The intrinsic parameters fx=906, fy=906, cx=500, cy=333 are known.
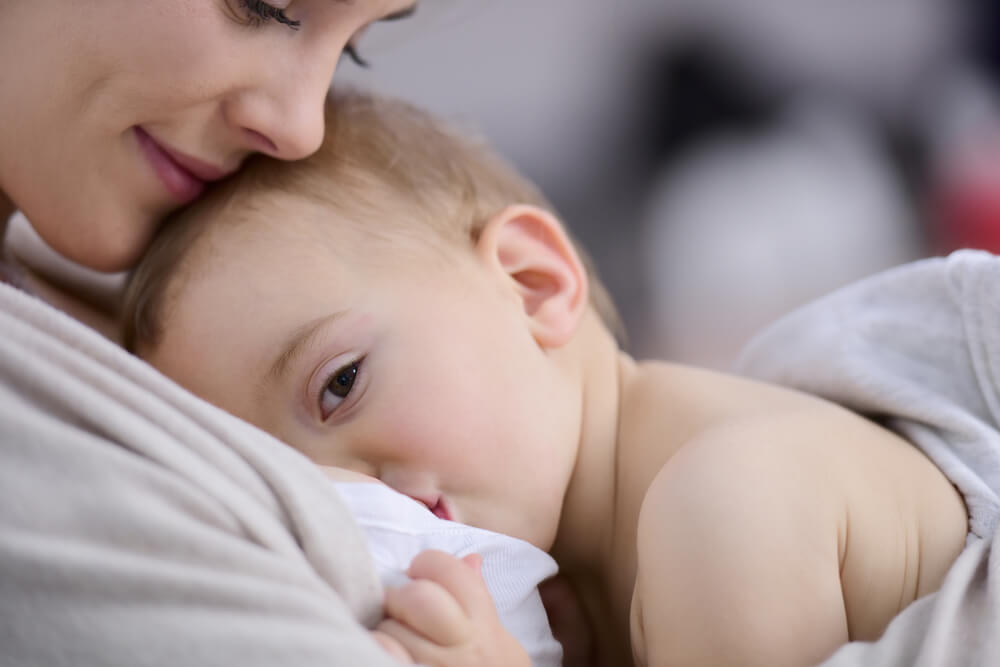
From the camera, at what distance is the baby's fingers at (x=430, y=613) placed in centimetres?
57

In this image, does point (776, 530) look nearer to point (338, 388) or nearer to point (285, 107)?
point (338, 388)

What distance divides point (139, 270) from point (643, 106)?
5.65 ft

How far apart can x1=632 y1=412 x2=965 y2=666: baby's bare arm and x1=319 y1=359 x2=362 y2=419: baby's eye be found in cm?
30

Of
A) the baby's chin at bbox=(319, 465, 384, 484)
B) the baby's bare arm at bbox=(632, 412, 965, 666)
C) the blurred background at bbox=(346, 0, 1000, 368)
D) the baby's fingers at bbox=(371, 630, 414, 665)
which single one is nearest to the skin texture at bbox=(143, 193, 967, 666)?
the baby's bare arm at bbox=(632, 412, 965, 666)

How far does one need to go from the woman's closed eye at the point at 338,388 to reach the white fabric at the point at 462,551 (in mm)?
185

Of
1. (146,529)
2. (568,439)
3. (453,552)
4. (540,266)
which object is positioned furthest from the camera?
(540,266)

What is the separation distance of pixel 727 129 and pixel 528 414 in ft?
5.51

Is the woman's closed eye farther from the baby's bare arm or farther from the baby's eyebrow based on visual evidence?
the baby's bare arm

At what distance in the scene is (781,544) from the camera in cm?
71

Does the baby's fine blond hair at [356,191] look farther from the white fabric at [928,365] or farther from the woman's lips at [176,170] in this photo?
the white fabric at [928,365]

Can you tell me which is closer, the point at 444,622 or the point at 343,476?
the point at 444,622

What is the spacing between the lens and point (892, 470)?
0.85m

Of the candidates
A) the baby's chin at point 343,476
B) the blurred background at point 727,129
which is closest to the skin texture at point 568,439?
the baby's chin at point 343,476

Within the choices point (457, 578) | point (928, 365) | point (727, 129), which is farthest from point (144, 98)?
point (727, 129)
